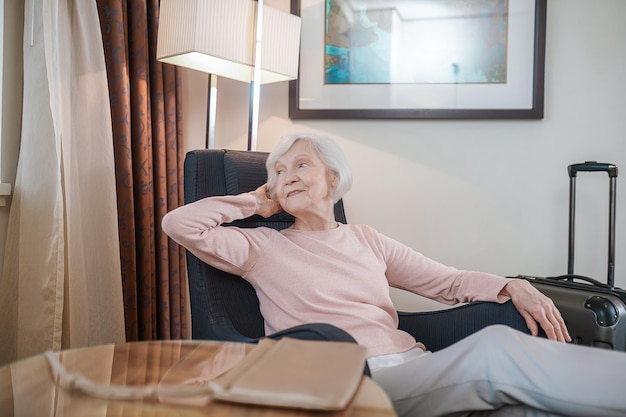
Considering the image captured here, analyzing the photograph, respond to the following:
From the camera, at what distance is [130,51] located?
227 cm

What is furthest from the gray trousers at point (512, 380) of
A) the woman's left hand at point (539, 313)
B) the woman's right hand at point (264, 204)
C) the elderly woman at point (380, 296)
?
the woman's right hand at point (264, 204)

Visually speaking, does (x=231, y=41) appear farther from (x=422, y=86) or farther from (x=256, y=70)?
(x=422, y=86)

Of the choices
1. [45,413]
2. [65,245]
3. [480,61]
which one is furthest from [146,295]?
[480,61]

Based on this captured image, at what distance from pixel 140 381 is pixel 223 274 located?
2.58ft

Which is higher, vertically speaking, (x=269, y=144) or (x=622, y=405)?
(x=269, y=144)

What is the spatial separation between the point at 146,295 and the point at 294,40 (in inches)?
46.1

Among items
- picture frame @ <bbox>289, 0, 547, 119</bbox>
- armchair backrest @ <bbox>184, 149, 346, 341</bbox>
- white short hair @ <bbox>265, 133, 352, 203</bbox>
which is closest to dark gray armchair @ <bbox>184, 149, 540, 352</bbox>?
armchair backrest @ <bbox>184, 149, 346, 341</bbox>

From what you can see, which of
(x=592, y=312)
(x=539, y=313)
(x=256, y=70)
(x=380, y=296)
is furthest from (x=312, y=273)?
(x=256, y=70)

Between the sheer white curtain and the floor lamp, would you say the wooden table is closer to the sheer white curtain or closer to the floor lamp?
the sheer white curtain

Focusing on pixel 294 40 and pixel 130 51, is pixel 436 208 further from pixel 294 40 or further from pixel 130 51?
pixel 130 51

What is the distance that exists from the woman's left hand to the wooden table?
30.7 inches

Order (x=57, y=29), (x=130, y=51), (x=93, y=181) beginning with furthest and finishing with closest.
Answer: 1. (x=130, y=51)
2. (x=93, y=181)
3. (x=57, y=29)

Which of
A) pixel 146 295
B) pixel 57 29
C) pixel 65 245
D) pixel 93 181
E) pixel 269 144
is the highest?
pixel 57 29

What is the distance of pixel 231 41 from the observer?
2180 millimetres
